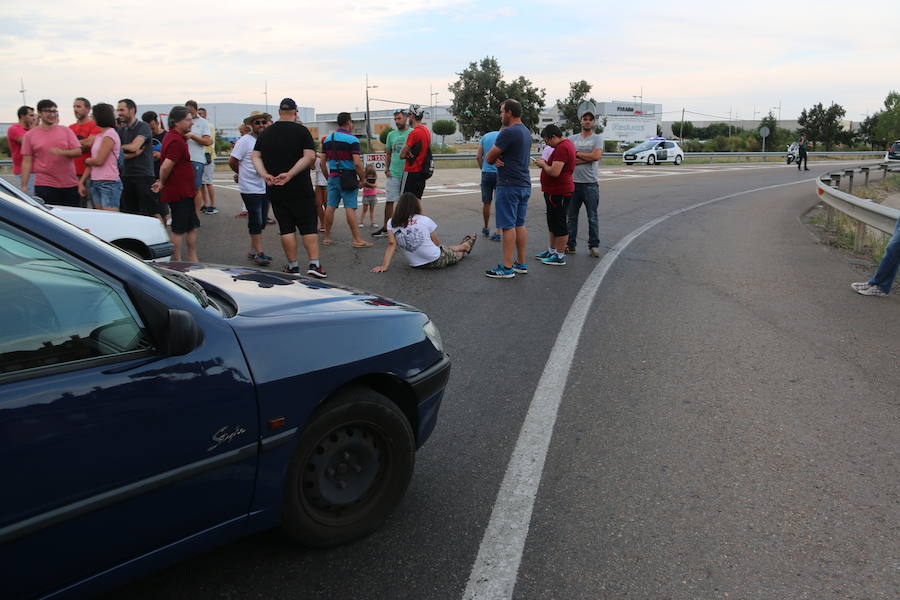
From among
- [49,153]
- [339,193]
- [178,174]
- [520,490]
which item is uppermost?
[49,153]

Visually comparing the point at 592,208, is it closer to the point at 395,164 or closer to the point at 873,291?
the point at 395,164

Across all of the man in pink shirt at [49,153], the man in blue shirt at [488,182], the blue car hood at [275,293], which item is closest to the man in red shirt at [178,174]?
the man in pink shirt at [49,153]

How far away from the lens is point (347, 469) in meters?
2.82

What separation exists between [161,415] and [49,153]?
7202mm

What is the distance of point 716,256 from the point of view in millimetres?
9977

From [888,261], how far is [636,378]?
14.2 ft

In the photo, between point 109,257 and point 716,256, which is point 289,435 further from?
point 716,256

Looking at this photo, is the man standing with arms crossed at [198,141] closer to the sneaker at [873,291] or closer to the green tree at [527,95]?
the sneaker at [873,291]

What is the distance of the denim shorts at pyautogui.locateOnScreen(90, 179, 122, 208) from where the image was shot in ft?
27.3

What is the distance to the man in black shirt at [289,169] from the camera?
7449 millimetres

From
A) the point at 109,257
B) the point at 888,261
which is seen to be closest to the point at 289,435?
the point at 109,257

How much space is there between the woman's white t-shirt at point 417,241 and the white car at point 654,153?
3262 centimetres

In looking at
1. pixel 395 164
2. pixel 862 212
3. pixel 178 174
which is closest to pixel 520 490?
pixel 178 174

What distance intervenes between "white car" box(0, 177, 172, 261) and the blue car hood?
3.23m
